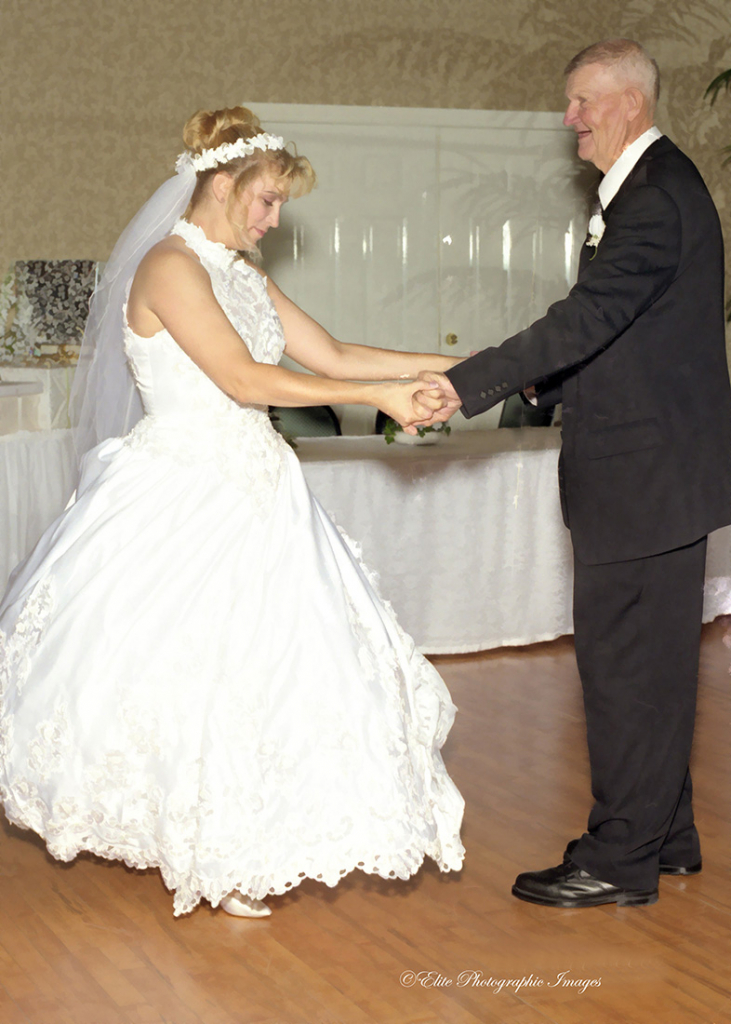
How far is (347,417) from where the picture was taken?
6.55 meters

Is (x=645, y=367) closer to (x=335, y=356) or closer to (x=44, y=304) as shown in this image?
(x=335, y=356)

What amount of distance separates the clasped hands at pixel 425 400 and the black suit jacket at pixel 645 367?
0.29 feet

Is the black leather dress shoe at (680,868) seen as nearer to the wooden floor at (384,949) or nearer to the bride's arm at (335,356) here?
the wooden floor at (384,949)

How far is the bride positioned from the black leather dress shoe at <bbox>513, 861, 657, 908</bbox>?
0.66ft

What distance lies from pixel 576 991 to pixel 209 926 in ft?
2.40

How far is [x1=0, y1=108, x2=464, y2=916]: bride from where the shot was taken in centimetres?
222

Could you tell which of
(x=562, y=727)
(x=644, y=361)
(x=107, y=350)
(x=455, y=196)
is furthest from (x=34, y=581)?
(x=455, y=196)

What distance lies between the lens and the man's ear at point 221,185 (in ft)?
8.19

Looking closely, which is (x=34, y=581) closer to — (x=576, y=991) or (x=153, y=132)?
(x=576, y=991)

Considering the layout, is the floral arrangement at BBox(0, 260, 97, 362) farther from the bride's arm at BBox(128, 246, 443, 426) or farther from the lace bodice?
the bride's arm at BBox(128, 246, 443, 426)

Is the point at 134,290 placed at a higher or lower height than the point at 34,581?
higher

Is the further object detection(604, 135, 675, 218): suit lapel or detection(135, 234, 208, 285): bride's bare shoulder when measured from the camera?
detection(135, 234, 208, 285): bride's bare shoulder

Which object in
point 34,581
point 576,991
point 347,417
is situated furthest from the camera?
point 347,417

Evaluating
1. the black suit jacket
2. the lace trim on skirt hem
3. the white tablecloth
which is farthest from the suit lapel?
the white tablecloth
